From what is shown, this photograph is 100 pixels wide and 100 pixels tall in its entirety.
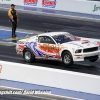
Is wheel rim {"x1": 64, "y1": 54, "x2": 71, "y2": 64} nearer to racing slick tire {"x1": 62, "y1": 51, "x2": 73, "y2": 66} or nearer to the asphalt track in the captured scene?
racing slick tire {"x1": 62, "y1": 51, "x2": 73, "y2": 66}

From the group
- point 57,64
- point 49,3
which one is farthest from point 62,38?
point 49,3

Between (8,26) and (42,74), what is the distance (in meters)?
17.8

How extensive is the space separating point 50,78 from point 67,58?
4.24 meters

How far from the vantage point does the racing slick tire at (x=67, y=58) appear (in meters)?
25.0

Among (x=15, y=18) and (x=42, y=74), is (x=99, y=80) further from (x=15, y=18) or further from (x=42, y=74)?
(x=15, y=18)

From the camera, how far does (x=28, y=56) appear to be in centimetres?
2662

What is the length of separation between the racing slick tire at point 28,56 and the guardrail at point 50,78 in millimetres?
3709

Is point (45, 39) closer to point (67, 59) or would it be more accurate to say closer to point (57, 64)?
point (57, 64)

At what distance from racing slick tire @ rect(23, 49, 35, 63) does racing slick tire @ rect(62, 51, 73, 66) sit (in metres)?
1.90

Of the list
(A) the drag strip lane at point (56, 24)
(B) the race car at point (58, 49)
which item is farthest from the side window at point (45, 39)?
(A) the drag strip lane at point (56, 24)

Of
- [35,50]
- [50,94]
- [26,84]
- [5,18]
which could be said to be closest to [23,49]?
[35,50]

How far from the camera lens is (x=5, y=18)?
4156 cm

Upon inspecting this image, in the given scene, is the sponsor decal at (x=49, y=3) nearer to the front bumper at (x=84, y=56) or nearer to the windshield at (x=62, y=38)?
the windshield at (x=62, y=38)

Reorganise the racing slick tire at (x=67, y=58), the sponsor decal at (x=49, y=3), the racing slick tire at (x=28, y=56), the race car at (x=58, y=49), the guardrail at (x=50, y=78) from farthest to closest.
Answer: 1. the sponsor decal at (x=49, y=3)
2. the racing slick tire at (x=28, y=56)
3. the racing slick tire at (x=67, y=58)
4. the race car at (x=58, y=49)
5. the guardrail at (x=50, y=78)
